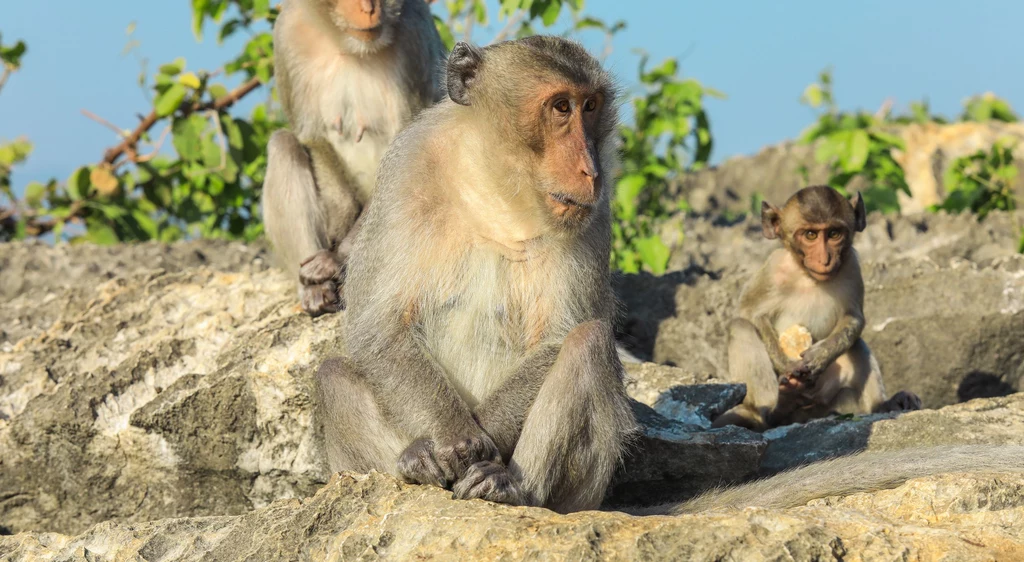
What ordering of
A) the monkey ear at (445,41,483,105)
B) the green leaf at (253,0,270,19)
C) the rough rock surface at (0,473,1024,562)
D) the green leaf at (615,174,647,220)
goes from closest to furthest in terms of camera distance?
the rough rock surface at (0,473,1024,562) → the monkey ear at (445,41,483,105) → the green leaf at (253,0,270,19) → the green leaf at (615,174,647,220)

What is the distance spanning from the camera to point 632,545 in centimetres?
319

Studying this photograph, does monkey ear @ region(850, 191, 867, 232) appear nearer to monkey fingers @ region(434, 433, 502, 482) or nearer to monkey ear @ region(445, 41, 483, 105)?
monkey ear @ region(445, 41, 483, 105)

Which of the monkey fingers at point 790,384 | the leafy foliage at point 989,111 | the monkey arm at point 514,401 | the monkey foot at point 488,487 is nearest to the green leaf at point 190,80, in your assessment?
the monkey fingers at point 790,384

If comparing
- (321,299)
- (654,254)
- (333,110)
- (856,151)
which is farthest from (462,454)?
(856,151)

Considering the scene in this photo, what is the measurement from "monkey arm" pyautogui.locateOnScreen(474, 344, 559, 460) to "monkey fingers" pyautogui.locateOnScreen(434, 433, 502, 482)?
4.5 inches

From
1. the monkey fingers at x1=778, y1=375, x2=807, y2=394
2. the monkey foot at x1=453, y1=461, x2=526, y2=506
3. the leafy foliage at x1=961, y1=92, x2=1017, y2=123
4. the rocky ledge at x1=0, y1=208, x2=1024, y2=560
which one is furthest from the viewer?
the leafy foliage at x1=961, y1=92, x2=1017, y2=123

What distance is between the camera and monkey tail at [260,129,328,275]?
21.2 ft

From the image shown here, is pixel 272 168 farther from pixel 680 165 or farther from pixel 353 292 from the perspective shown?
pixel 680 165

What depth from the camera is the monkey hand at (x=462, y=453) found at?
3.83 meters

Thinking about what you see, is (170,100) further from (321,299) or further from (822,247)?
(822,247)

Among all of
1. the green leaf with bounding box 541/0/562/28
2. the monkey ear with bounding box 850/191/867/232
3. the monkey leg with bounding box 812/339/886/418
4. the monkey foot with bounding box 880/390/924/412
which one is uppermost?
the green leaf with bounding box 541/0/562/28

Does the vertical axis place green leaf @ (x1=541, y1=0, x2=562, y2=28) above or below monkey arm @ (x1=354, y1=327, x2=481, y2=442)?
above

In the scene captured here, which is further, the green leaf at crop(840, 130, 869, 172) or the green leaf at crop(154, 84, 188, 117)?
the green leaf at crop(840, 130, 869, 172)

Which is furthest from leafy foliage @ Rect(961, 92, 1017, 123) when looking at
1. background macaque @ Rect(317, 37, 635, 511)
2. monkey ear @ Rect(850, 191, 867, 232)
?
background macaque @ Rect(317, 37, 635, 511)
